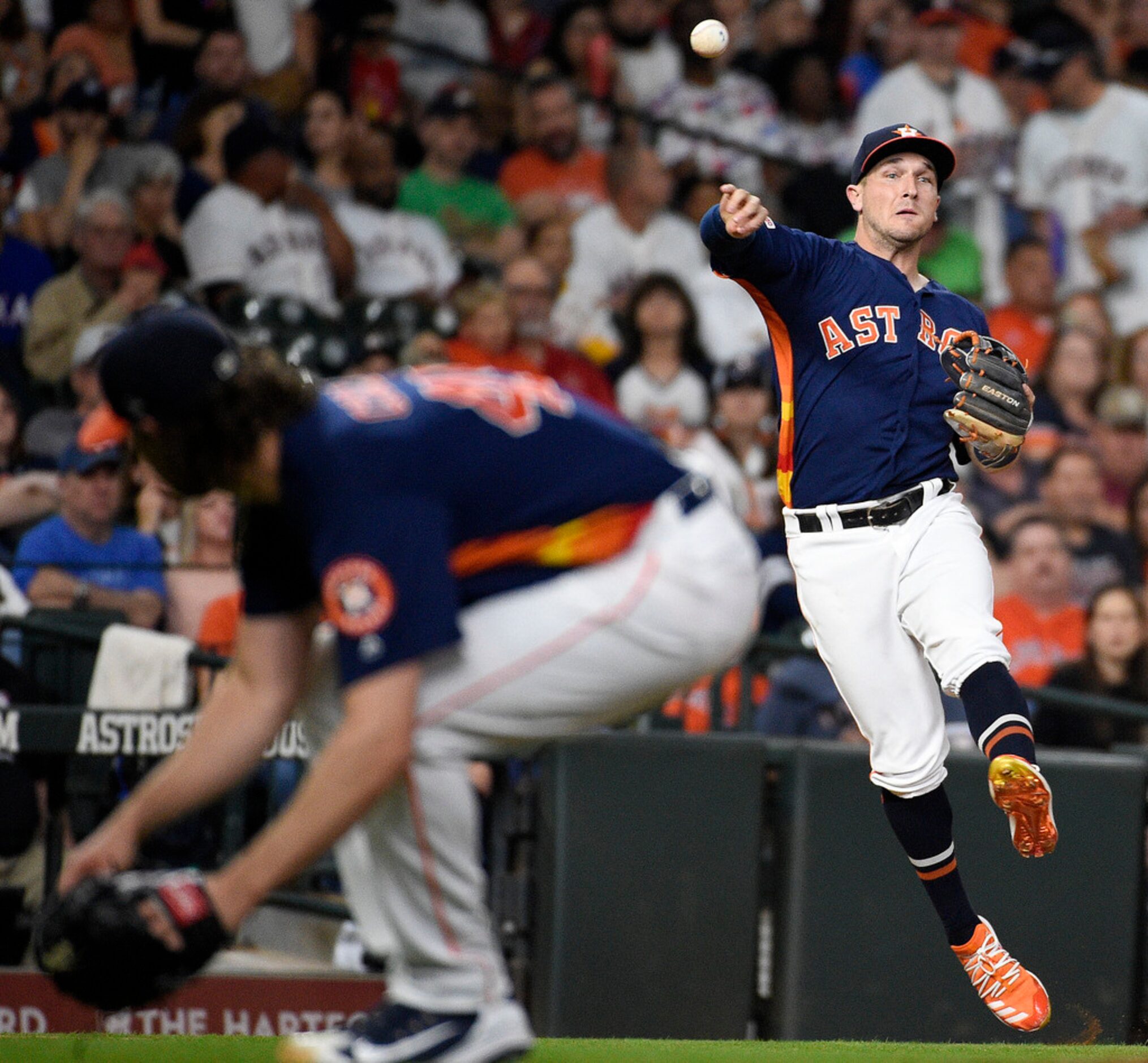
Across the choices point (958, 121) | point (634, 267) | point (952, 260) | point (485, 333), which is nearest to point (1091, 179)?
point (958, 121)

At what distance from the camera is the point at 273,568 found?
302 centimetres

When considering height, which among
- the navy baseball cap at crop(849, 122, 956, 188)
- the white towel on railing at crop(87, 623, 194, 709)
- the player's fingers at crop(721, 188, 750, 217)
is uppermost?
the navy baseball cap at crop(849, 122, 956, 188)

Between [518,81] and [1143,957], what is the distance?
6.38 m

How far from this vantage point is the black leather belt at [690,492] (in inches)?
121

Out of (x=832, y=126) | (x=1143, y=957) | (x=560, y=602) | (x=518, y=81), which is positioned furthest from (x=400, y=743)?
(x=832, y=126)

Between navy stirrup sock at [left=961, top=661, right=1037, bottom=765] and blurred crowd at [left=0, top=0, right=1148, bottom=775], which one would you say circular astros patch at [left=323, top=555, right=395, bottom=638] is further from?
blurred crowd at [left=0, top=0, right=1148, bottom=775]

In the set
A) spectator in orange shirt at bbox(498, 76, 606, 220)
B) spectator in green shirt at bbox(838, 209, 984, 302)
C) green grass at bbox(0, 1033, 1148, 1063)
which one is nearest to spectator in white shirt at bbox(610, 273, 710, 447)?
spectator in orange shirt at bbox(498, 76, 606, 220)

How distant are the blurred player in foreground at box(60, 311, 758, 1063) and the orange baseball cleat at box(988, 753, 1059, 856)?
1.14 meters

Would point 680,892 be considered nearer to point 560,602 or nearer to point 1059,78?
point 560,602

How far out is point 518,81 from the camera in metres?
10.2

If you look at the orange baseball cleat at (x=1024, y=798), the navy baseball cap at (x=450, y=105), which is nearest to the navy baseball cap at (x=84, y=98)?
the navy baseball cap at (x=450, y=105)

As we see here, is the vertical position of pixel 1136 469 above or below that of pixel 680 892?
above

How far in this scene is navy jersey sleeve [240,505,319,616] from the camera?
2975 millimetres

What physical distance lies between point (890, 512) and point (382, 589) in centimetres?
209
